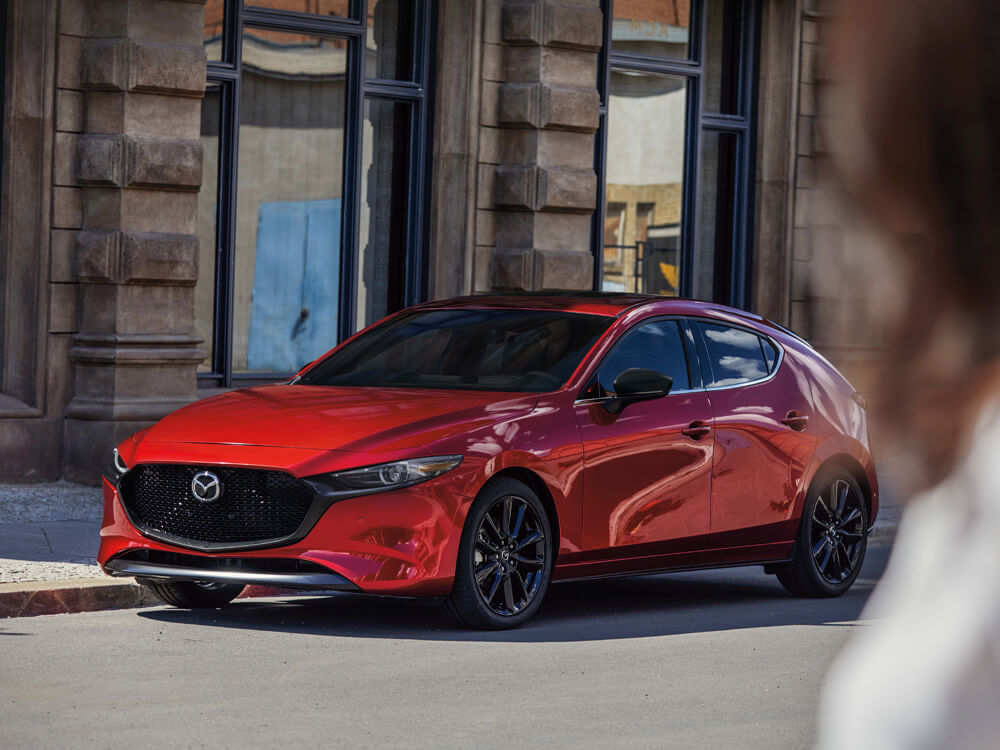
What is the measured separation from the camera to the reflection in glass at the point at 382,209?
16.6 m

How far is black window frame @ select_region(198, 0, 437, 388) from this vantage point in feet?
50.2

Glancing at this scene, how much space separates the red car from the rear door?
13 mm

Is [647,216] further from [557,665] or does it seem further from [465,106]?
[557,665]

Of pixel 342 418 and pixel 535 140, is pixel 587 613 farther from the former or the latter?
pixel 535 140

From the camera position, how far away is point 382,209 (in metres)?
16.7

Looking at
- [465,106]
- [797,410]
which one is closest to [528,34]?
[465,106]

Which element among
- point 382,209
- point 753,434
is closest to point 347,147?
point 382,209

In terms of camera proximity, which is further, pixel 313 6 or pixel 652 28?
pixel 652 28

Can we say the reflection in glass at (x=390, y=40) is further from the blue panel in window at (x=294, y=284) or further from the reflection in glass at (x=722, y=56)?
the reflection in glass at (x=722, y=56)

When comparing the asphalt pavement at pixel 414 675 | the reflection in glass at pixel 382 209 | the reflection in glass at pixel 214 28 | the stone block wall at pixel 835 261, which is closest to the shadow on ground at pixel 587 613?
the asphalt pavement at pixel 414 675

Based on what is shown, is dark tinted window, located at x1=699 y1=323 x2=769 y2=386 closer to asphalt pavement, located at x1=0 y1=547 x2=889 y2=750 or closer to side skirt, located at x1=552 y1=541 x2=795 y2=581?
side skirt, located at x1=552 y1=541 x2=795 y2=581

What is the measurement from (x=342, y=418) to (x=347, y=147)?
8.23 meters

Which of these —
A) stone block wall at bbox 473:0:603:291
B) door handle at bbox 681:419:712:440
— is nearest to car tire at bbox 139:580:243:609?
door handle at bbox 681:419:712:440

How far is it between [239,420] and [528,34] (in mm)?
8638
